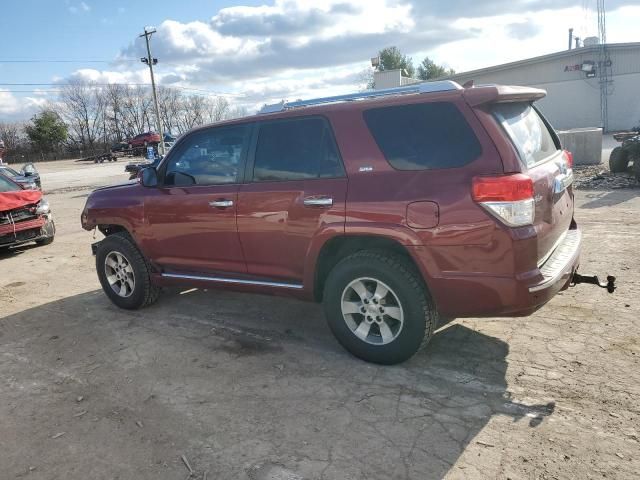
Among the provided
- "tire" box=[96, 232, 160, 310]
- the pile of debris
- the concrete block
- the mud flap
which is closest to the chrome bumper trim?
"tire" box=[96, 232, 160, 310]

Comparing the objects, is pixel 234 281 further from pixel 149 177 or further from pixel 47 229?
pixel 47 229

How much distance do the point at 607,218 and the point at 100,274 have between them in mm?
7474

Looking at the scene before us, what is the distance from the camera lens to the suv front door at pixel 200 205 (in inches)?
178

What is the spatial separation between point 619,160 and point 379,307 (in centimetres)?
1115

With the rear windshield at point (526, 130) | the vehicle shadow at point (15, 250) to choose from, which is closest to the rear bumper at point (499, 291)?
the rear windshield at point (526, 130)

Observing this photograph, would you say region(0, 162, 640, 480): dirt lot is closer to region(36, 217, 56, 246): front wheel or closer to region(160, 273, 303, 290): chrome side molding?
region(160, 273, 303, 290): chrome side molding

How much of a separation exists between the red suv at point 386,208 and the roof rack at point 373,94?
22 millimetres

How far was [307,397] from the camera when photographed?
3523 millimetres

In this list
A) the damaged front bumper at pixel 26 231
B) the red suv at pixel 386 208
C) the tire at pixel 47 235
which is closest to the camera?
the red suv at pixel 386 208

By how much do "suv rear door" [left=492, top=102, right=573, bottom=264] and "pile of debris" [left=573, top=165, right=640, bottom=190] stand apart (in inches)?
327

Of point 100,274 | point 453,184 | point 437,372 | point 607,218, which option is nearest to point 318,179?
point 453,184

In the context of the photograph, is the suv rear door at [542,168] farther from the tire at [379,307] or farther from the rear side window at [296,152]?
the rear side window at [296,152]

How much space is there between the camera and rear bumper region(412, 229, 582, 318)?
3.26 meters

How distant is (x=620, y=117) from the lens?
3022 centimetres
